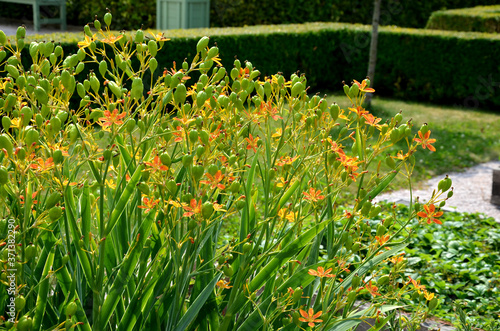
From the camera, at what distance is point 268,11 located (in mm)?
14461

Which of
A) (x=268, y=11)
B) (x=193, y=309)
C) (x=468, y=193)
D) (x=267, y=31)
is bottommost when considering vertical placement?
(x=468, y=193)

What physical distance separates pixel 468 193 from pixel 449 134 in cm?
212

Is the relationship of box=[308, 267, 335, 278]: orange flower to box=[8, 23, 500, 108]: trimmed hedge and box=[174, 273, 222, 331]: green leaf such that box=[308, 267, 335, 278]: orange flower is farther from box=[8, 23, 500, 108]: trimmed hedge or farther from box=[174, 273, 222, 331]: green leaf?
box=[8, 23, 500, 108]: trimmed hedge

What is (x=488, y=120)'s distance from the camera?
9.15m

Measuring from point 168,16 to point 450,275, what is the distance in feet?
37.3

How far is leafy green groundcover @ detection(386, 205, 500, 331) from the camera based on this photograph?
3.35 meters

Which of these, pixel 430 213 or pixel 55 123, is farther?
pixel 430 213

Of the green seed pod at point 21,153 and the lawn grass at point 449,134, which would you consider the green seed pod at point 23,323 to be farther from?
the lawn grass at point 449,134

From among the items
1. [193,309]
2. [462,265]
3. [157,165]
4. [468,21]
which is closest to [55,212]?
[157,165]

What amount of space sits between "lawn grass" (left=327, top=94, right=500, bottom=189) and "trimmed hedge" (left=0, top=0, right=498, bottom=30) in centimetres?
480

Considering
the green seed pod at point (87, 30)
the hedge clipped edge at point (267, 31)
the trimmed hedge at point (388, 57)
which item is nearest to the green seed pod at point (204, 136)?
the green seed pod at point (87, 30)

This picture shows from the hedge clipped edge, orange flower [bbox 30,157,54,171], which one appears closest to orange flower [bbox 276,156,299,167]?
orange flower [bbox 30,157,54,171]

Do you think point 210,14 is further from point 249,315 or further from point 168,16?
point 249,315

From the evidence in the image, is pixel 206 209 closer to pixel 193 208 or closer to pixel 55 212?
pixel 193 208
